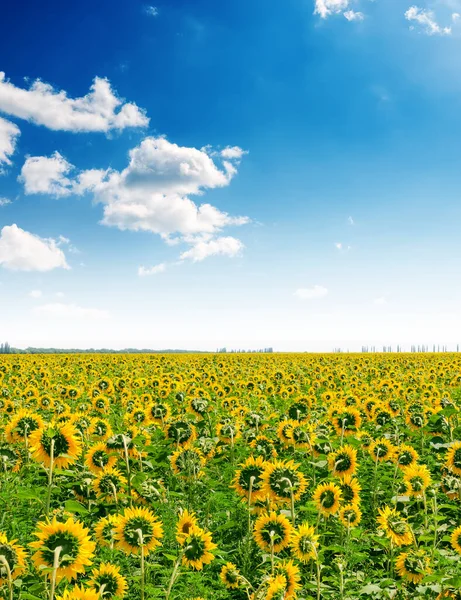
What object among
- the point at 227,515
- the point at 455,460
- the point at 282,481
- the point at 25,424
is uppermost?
the point at 25,424

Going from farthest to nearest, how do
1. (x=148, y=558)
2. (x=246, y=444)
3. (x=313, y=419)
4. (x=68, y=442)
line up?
(x=313, y=419)
(x=246, y=444)
(x=148, y=558)
(x=68, y=442)

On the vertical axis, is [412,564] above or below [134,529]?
Result: below

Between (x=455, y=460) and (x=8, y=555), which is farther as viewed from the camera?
(x=455, y=460)

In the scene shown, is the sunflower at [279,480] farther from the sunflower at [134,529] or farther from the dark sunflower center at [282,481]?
the sunflower at [134,529]

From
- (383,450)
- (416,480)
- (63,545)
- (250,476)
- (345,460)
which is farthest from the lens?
(383,450)

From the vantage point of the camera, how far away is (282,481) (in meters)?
4.13

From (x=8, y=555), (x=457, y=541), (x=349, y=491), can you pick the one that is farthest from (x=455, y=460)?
(x=8, y=555)

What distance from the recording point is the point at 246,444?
24.2 feet

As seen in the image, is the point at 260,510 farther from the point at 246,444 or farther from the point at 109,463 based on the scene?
the point at 246,444

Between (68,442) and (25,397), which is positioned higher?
(68,442)

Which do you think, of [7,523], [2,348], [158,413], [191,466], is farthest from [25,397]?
[2,348]

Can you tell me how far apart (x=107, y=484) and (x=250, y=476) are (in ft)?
4.54

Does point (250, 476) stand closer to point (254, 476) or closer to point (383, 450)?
point (254, 476)

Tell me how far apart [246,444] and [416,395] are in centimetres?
723
